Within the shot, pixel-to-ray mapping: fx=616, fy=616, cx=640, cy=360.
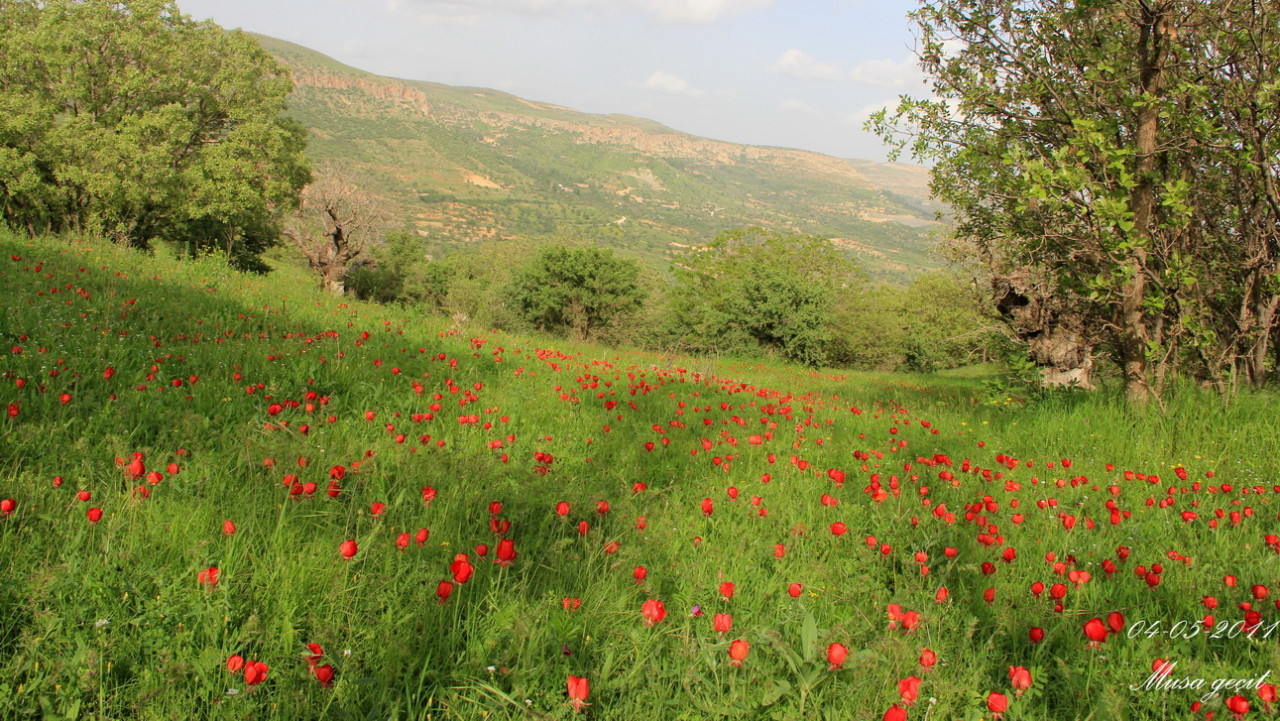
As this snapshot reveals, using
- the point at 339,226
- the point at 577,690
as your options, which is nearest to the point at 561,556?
the point at 577,690

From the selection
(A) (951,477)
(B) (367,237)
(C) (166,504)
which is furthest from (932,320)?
(C) (166,504)

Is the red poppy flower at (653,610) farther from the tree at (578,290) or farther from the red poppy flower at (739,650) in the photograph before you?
the tree at (578,290)

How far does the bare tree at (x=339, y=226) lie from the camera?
1867 centimetres

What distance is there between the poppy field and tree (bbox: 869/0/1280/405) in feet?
3.85

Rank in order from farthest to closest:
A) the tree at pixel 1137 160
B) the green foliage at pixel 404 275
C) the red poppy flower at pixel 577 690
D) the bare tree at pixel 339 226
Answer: the green foliage at pixel 404 275
the bare tree at pixel 339 226
the tree at pixel 1137 160
the red poppy flower at pixel 577 690

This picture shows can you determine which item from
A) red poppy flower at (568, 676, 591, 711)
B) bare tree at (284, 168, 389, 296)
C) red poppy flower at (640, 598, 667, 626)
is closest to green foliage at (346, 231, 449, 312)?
bare tree at (284, 168, 389, 296)

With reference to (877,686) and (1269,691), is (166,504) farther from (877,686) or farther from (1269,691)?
(1269,691)

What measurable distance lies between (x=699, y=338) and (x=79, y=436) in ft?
68.3

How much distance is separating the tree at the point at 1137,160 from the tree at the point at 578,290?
2378cm

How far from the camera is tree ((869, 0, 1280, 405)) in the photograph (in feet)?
16.2

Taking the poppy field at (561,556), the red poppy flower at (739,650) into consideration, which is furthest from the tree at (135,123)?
the red poppy flower at (739,650)

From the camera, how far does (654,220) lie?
196250 millimetres

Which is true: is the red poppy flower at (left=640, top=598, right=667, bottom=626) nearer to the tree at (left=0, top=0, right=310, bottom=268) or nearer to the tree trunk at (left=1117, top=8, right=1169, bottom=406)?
the tree trunk at (left=1117, top=8, right=1169, bottom=406)

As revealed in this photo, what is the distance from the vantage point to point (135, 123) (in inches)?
741
